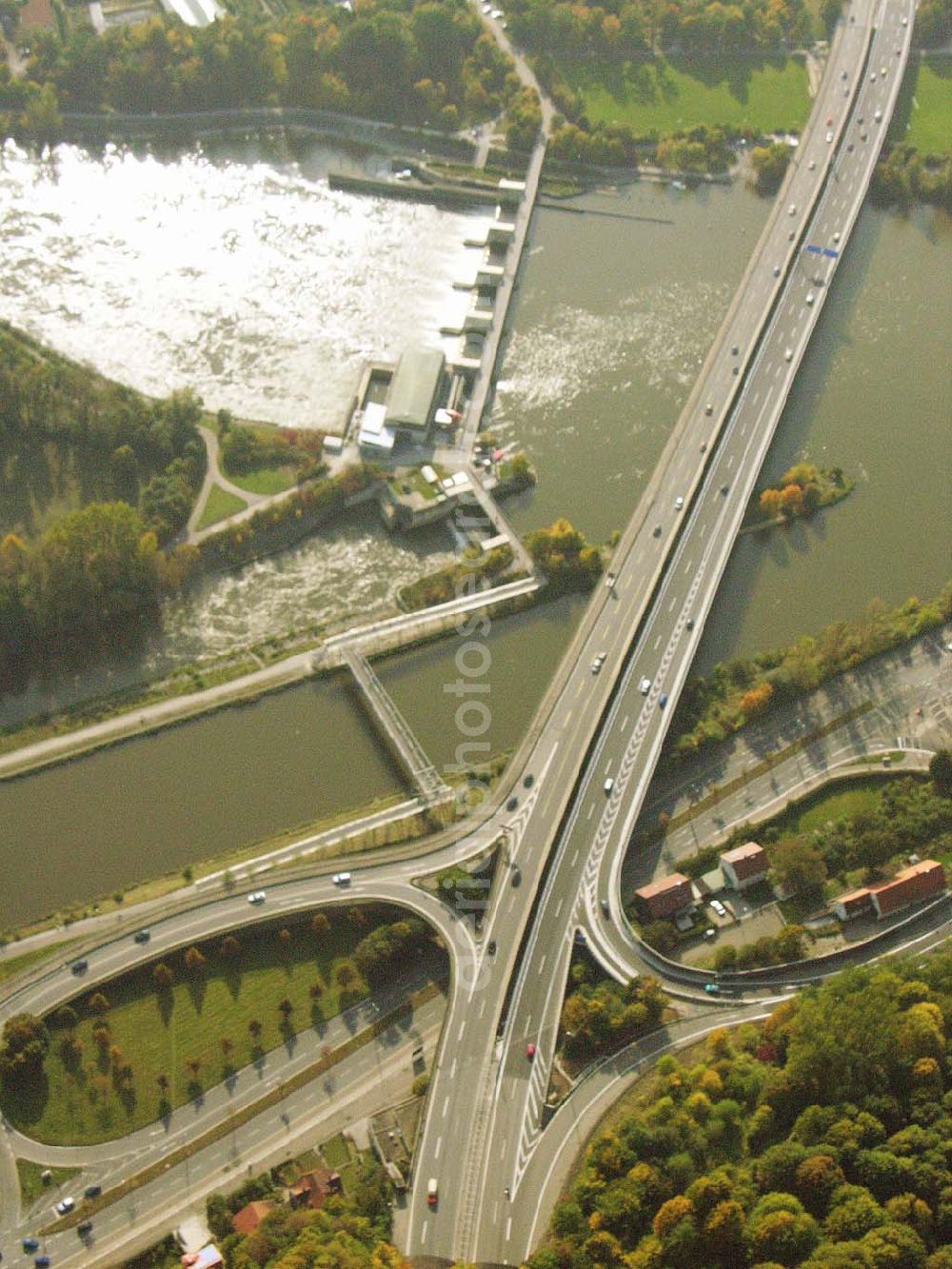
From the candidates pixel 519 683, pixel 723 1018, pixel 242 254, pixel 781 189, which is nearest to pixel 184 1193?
pixel 723 1018

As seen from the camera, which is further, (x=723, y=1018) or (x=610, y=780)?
(x=610, y=780)

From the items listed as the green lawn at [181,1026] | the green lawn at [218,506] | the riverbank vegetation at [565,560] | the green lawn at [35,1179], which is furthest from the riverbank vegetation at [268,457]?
the green lawn at [35,1179]

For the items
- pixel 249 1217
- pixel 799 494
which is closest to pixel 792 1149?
pixel 249 1217

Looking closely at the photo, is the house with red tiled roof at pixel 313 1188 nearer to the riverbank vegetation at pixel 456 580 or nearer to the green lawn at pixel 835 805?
the green lawn at pixel 835 805

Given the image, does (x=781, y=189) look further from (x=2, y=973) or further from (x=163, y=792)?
(x=2, y=973)

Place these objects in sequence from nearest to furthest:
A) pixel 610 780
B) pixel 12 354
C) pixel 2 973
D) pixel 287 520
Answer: pixel 2 973 → pixel 610 780 → pixel 287 520 → pixel 12 354

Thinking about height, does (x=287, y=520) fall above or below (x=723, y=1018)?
above
